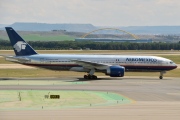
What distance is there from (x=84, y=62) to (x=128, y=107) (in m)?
25.2

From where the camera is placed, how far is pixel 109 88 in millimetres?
50875

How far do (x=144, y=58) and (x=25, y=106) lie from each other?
1194 inches

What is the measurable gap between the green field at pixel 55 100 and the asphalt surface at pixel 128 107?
1.61 meters

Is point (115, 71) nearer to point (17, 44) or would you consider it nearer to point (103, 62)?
point (103, 62)

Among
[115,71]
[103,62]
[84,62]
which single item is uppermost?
[84,62]

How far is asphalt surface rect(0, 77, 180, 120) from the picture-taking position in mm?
32344

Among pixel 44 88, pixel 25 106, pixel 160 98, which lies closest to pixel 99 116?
pixel 25 106

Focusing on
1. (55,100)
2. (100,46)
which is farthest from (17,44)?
(100,46)

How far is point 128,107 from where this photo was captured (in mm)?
36781

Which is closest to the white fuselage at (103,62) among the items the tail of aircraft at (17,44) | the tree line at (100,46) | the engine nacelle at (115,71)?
the tail of aircraft at (17,44)

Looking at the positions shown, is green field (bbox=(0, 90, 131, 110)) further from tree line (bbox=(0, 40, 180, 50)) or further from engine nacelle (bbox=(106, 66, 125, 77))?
tree line (bbox=(0, 40, 180, 50))

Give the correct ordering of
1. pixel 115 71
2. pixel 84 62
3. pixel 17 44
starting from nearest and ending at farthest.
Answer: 1. pixel 84 62
2. pixel 115 71
3. pixel 17 44

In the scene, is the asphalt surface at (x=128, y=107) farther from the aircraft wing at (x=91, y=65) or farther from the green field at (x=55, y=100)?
the aircraft wing at (x=91, y=65)

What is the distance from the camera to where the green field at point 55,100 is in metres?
37.3
